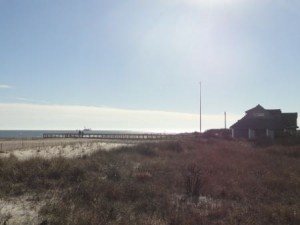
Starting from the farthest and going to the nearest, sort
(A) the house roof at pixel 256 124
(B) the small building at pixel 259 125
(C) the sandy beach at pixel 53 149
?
(A) the house roof at pixel 256 124
(B) the small building at pixel 259 125
(C) the sandy beach at pixel 53 149

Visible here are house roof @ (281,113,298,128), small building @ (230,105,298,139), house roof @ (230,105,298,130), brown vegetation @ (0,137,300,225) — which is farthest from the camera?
house roof @ (281,113,298,128)

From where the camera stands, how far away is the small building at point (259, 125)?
59250 millimetres

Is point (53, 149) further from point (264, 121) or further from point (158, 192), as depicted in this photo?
point (264, 121)

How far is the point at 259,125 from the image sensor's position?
5941cm

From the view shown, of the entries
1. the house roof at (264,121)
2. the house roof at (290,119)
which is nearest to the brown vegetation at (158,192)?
the house roof at (264,121)

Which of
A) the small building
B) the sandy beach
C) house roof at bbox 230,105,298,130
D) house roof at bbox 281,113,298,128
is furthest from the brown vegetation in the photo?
house roof at bbox 281,113,298,128

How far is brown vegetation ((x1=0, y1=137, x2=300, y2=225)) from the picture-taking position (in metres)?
10.1

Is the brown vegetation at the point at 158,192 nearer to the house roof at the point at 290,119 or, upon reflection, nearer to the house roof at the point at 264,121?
the house roof at the point at 264,121

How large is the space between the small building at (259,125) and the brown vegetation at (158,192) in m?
39.5

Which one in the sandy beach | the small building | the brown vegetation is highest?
the small building

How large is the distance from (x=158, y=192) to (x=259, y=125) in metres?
48.9

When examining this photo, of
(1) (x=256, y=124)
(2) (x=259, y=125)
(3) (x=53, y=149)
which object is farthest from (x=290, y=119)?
(3) (x=53, y=149)

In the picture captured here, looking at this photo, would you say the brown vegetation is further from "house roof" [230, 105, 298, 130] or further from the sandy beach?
"house roof" [230, 105, 298, 130]

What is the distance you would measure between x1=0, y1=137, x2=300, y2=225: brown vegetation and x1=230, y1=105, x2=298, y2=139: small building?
130ft
